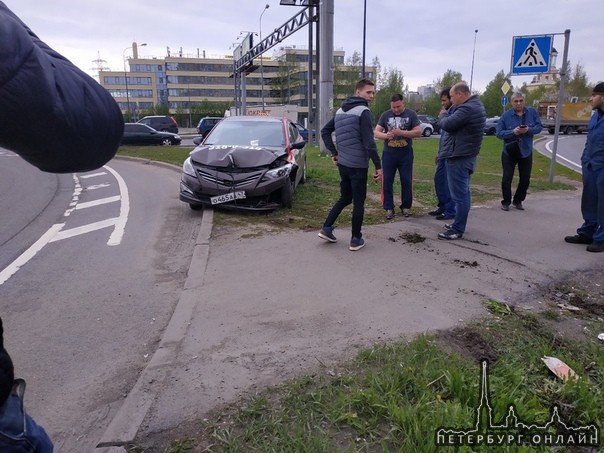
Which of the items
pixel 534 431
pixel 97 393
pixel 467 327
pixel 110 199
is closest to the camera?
pixel 534 431

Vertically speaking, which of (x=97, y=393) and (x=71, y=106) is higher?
(x=71, y=106)

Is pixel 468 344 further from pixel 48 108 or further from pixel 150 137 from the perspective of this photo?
pixel 150 137

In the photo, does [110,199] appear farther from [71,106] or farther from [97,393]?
[71,106]

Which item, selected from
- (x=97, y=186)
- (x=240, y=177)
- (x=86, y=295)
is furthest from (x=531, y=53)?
(x=97, y=186)

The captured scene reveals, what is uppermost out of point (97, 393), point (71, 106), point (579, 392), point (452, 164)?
point (71, 106)

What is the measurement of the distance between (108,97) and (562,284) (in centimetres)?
510

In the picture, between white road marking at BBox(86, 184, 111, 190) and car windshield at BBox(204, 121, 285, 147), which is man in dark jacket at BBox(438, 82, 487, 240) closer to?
A: car windshield at BBox(204, 121, 285, 147)

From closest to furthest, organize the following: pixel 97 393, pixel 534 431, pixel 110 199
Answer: pixel 534 431
pixel 97 393
pixel 110 199

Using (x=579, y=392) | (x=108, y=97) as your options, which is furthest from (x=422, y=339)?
(x=108, y=97)

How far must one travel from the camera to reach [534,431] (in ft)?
8.21

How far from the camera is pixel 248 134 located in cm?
921

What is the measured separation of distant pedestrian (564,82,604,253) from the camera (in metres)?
6.09

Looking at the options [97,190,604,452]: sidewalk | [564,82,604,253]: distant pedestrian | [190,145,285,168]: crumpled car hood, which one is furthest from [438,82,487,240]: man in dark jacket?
[190,145,285,168]: crumpled car hood

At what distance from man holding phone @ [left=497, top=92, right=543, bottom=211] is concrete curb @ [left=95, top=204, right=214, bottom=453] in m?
6.08
